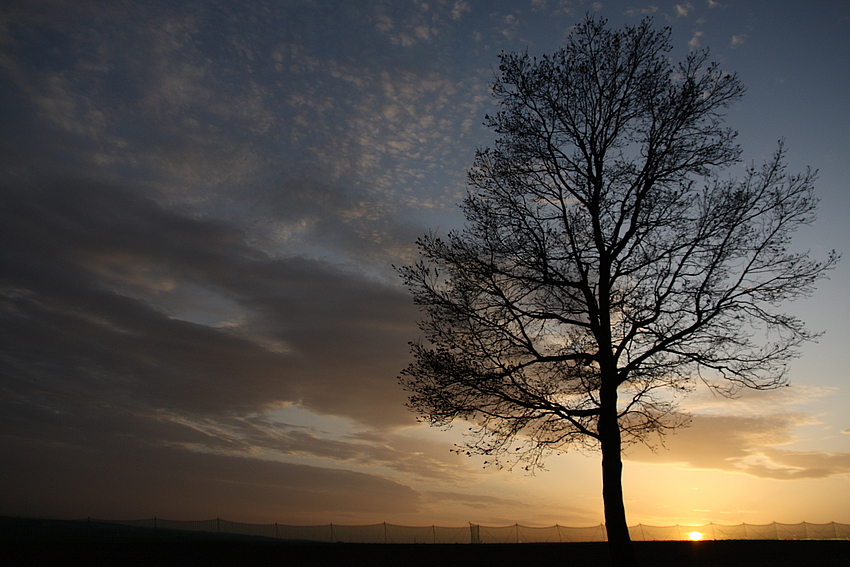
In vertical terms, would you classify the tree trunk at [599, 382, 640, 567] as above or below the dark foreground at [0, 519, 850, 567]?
above

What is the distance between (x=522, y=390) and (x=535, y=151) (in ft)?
21.7

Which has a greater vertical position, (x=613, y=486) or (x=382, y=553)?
(x=613, y=486)

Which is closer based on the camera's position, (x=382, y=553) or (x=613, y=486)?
(x=613, y=486)

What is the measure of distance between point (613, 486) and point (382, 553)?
11.0m

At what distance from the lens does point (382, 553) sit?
19609mm

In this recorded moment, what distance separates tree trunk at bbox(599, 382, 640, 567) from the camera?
11.7m

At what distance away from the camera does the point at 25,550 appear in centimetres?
1805

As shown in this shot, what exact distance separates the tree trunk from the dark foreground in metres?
4.86

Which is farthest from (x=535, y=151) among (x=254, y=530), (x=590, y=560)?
(x=254, y=530)

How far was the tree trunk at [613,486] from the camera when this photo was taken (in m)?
11.7

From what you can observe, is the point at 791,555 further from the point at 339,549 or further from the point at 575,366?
the point at 339,549

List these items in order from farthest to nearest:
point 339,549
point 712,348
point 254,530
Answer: point 254,530 < point 339,549 < point 712,348

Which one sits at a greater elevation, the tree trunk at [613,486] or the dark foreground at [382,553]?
the tree trunk at [613,486]

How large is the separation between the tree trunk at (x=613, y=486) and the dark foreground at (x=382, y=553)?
4.86 m
